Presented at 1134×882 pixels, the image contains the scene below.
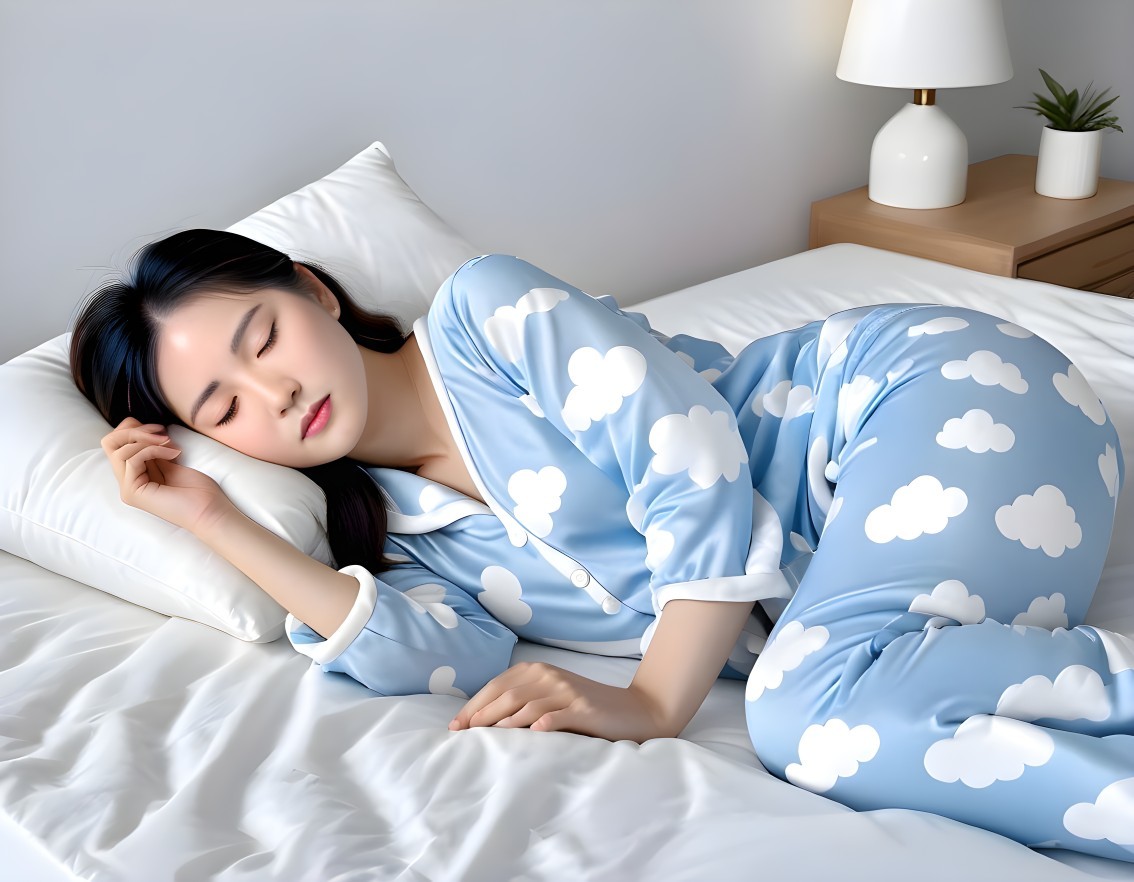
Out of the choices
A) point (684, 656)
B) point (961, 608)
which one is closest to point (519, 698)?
point (684, 656)

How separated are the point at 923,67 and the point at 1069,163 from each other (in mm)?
432

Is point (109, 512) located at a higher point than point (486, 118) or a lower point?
lower

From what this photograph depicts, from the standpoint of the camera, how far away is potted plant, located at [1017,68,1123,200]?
2355 millimetres

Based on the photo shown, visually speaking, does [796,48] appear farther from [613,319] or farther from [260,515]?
[260,515]

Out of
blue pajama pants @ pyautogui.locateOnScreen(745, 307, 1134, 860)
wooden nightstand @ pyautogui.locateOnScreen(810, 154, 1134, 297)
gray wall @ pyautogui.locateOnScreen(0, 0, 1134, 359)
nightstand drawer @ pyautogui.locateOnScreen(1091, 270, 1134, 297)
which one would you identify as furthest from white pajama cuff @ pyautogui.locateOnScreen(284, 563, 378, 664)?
nightstand drawer @ pyautogui.locateOnScreen(1091, 270, 1134, 297)

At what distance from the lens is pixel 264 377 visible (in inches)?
44.5

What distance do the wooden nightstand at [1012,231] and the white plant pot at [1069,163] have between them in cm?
2

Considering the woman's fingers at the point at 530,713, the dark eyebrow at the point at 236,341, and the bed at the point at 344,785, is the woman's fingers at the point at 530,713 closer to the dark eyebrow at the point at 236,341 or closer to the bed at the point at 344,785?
the bed at the point at 344,785

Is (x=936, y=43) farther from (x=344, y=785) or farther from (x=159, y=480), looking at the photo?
(x=344, y=785)

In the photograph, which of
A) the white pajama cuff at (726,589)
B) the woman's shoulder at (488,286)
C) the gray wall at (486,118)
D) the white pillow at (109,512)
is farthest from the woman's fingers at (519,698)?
the gray wall at (486,118)

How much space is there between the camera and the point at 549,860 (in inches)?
31.5

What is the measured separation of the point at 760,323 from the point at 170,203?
35.6 inches

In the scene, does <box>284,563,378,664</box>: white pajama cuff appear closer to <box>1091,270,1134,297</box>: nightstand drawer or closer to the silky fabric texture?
the silky fabric texture

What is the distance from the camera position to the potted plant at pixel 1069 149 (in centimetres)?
236
